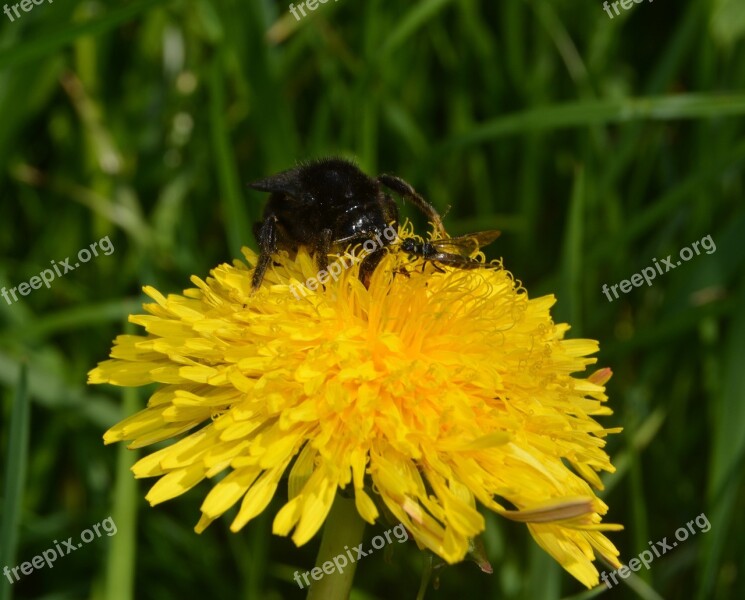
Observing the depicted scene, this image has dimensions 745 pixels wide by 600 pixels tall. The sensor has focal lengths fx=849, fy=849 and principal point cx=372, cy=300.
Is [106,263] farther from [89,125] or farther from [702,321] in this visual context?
[702,321]

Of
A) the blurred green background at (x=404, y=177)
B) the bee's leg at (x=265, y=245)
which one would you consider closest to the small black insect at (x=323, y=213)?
the bee's leg at (x=265, y=245)

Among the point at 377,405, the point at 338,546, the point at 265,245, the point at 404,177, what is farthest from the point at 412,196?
the point at 404,177

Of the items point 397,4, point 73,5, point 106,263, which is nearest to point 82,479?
point 106,263

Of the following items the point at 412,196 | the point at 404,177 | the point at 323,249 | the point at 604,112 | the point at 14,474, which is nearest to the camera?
the point at 14,474

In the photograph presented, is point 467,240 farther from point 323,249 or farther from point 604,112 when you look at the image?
point 604,112

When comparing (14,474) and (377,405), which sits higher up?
(14,474)

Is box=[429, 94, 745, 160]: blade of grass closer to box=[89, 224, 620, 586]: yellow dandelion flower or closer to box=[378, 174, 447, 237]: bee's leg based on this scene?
box=[378, 174, 447, 237]: bee's leg

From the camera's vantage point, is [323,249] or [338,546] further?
[323,249]
